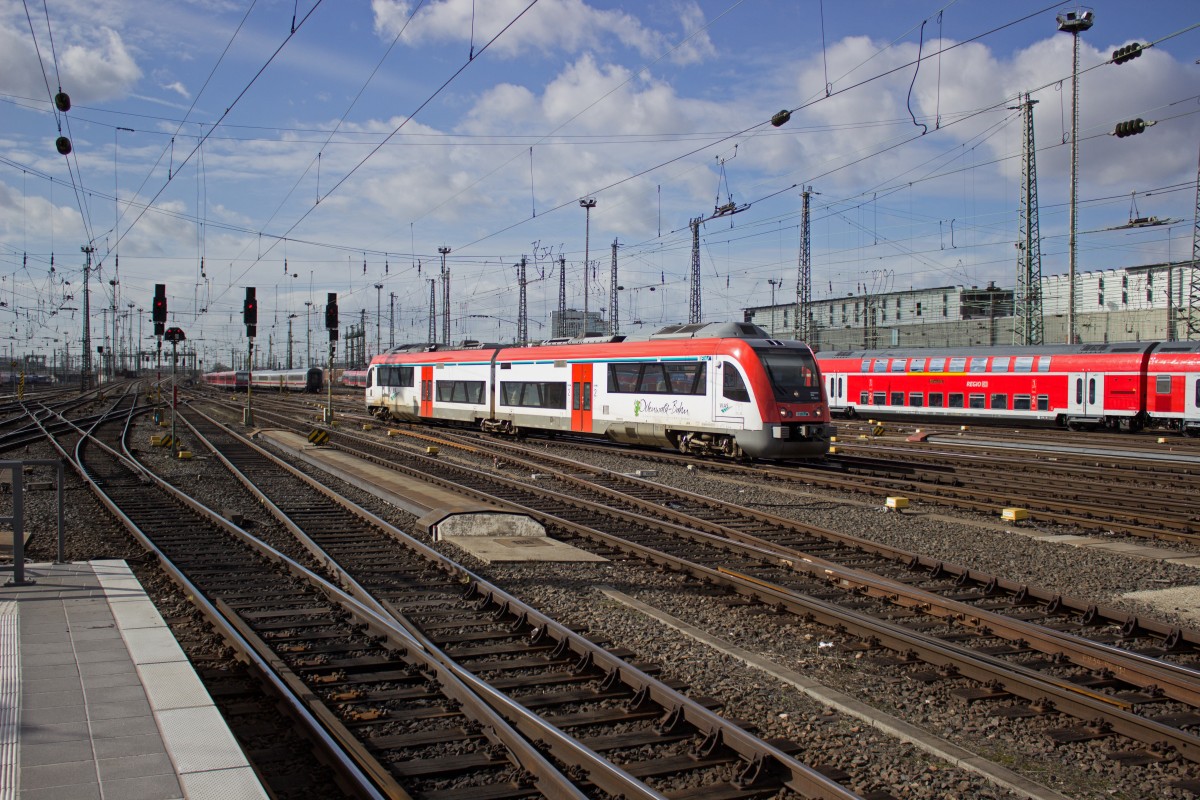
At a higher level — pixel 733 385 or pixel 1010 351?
pixel 1010 351

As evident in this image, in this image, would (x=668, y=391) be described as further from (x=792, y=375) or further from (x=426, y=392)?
(x=426, y=392)

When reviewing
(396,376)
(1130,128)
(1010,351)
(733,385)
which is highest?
(1130,128)

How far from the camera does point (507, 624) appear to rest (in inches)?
309

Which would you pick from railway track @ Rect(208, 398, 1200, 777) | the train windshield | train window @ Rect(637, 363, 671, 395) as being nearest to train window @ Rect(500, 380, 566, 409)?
train window @ Rect(637, 363, 671, 395)

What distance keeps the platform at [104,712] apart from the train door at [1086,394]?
2955 centimetres

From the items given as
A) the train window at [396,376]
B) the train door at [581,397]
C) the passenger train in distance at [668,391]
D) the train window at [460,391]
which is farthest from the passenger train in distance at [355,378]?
the train door at [581,397]

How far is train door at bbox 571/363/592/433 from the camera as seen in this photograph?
24.5 metres

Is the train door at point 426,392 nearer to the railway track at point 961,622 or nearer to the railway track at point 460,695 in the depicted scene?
the railway track at point 961,622

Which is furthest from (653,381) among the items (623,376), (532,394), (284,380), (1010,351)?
(284,380)

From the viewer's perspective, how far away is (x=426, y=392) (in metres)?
35.2

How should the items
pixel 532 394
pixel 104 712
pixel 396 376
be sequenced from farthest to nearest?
pixel 396 376 < pixel 532 394 < pixel 104 712

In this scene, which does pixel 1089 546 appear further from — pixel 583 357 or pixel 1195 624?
pixel 583 357

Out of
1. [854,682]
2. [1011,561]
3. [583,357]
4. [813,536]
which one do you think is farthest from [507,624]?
[583,357]

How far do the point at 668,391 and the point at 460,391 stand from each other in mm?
12687
